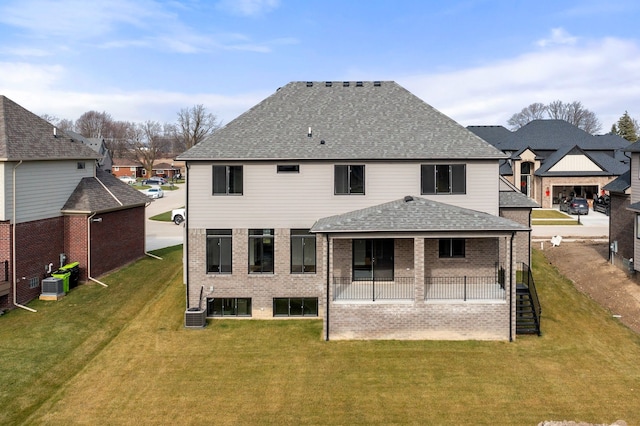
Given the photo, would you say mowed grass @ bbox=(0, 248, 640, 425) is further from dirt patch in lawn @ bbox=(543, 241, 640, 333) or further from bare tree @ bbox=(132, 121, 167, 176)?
bare tree @ bbox=(132, 121, 167, 176)

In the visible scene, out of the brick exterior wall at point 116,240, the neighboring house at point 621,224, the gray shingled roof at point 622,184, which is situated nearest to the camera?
the brick exterior wall at point 116,240

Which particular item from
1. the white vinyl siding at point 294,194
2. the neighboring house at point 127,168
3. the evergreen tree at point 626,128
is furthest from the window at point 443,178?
the neighboring house at point 127,168

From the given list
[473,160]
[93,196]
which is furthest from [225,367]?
[93,196]

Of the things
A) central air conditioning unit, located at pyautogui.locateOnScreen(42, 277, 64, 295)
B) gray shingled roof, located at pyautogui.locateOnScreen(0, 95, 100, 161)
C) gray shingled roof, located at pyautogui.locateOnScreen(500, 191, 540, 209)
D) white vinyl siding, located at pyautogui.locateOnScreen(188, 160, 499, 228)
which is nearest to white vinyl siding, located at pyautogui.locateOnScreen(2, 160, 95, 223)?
gray shingled roof, located at pyautogui.locateOnScreen(0, 95, 100, 161)

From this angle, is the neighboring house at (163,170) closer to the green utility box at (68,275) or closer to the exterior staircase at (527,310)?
the green utility box at (68,275)

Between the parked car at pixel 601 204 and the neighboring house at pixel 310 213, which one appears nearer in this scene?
the neighboring house at pixel 310 213

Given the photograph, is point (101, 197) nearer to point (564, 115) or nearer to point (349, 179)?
point (349, 179)

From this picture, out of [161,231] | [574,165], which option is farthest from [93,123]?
[574,165]
